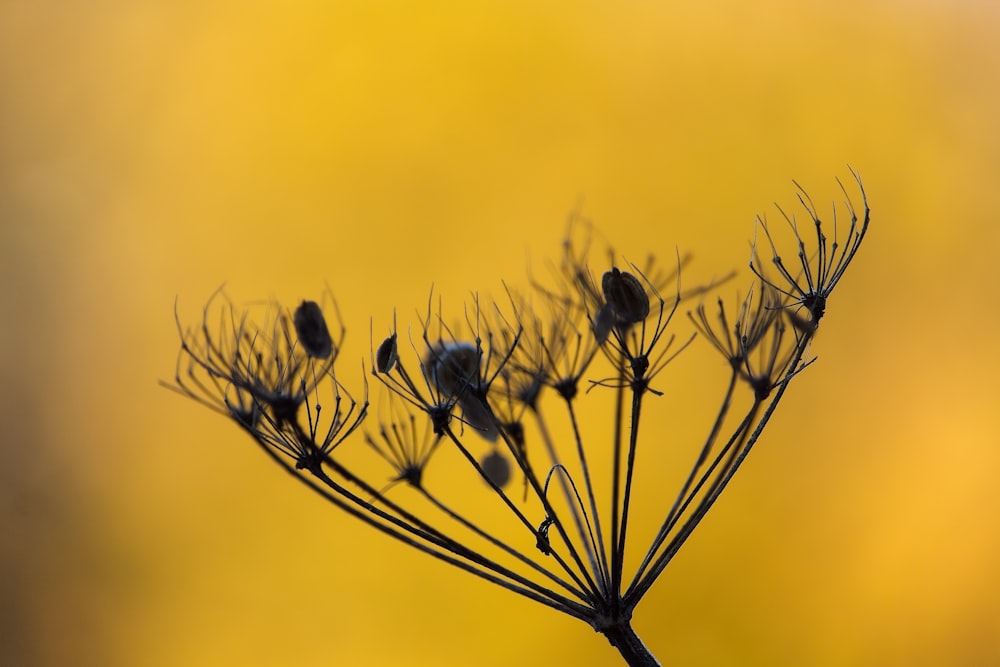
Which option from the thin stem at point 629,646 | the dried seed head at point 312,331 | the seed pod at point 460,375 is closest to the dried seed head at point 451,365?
the seed pod at point 460,375

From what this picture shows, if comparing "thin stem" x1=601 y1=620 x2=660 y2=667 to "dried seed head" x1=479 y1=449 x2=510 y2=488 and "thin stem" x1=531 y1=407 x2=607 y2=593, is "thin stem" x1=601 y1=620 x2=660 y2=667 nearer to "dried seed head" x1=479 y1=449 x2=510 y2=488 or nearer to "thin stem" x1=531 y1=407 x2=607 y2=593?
"thin stem" x1=531 y1=407 x2=607 y2=593

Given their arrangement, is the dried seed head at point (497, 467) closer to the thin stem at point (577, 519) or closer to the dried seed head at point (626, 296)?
the thin stem at point (577, 519)

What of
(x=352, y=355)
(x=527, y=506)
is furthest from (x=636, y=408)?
(x=352, y=355)

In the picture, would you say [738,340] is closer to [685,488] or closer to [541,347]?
[685,488]

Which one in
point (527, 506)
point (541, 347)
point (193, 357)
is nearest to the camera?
point (193, 357)

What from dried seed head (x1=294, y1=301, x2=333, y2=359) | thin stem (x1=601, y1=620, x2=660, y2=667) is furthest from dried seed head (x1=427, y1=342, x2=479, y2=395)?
thin stem (x1=601, y1=620, x2=660, y2=667)
